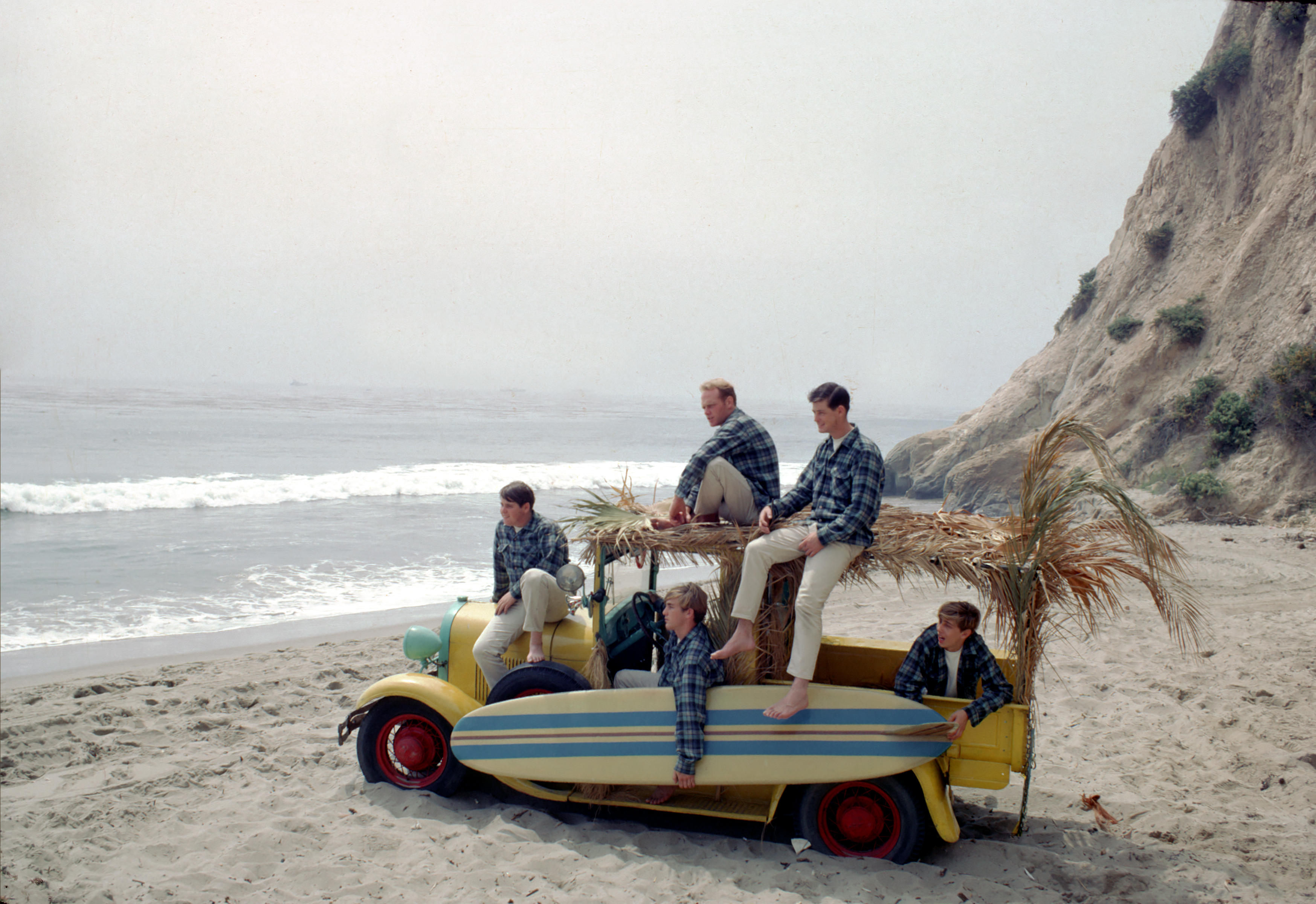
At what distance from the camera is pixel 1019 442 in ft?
82.8

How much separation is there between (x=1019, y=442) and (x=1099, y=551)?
73.5 ft

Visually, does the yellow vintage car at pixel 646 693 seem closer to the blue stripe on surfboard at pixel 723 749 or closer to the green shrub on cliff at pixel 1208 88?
the blue stripe on surfboard at pixel 723 749

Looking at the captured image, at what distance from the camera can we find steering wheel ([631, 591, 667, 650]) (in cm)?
545

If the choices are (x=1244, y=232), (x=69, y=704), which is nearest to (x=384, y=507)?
(x=69, y=704)

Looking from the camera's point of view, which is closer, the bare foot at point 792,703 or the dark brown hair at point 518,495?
the bare foot at point 792,703

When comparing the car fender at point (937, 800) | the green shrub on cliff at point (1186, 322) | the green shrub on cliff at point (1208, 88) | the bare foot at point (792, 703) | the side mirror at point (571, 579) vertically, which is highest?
the green shrub on cliff at point (1208, 88)

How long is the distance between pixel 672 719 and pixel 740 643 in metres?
0.62

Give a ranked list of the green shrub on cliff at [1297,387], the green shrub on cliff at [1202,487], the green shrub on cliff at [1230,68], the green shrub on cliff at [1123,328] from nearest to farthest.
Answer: the green shrub on cliff at [1297,387], the green shrub on cliff at [1202,487], the green shrub on cliff at [1230,68], the green shrub on cliff at [1123,328]

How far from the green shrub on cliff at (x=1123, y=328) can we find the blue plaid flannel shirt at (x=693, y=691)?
2326cm

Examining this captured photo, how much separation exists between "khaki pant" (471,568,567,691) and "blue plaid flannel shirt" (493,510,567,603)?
0.34 ft

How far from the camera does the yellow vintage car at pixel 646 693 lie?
4652mm

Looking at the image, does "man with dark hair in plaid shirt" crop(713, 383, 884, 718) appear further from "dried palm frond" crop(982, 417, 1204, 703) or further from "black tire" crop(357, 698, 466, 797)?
"black tire" crop(357, 698, 466, 797)

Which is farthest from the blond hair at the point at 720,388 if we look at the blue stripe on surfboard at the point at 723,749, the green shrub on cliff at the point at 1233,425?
the green shrub on cliff at the point at 1233,425

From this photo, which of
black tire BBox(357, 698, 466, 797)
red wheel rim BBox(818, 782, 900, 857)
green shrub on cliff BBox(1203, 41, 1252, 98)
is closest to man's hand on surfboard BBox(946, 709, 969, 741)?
red wheel rim BBox(818, 782, 900, 857)
